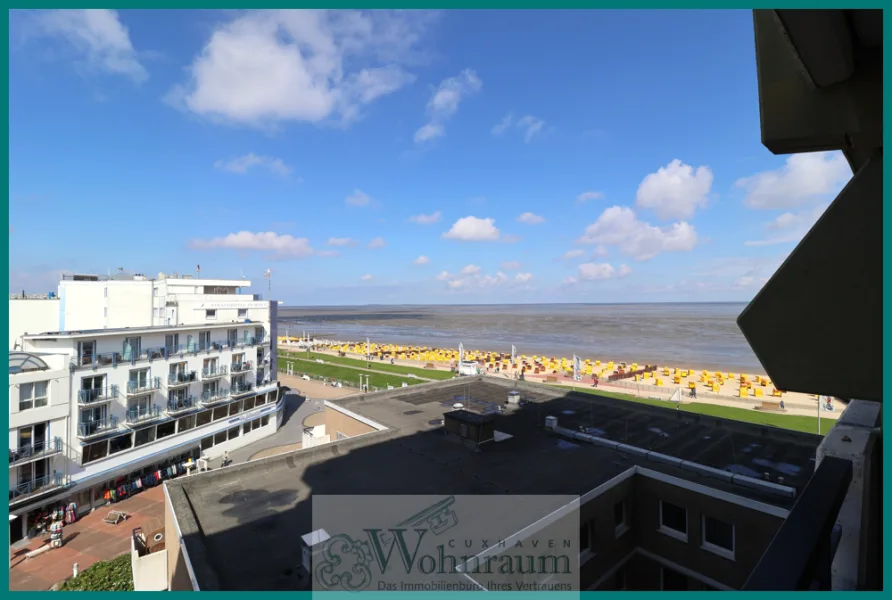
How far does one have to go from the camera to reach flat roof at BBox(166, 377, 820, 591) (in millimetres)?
11141

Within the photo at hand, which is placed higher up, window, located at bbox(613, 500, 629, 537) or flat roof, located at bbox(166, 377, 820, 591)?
flat roof, located at bbox(166, 377, 820, 591)

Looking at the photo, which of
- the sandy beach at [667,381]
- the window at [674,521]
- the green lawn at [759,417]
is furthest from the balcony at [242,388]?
the window at [674,521]

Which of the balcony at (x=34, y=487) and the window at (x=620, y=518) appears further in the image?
the balcony at (x=34, y=487)

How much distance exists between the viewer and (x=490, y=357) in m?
73.9

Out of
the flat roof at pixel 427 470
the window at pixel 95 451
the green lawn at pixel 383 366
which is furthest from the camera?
the green lawn at pixel 383 366

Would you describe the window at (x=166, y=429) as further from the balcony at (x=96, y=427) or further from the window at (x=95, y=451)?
the window at (x=95, y=451)

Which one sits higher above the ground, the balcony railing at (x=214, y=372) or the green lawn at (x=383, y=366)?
the balcony railing at (x=214, y=372)

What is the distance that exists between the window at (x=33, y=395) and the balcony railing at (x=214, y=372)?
957cm

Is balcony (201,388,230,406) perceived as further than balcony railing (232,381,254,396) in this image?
No

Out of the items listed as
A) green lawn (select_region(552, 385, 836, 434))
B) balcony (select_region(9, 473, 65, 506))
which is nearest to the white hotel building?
balcony (select_region(9, 473, 65, 506))

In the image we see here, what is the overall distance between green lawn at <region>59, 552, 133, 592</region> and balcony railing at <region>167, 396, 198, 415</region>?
11692mm

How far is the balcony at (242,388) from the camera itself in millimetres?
34519

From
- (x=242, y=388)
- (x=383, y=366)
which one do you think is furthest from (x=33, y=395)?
(x=383, y=366)

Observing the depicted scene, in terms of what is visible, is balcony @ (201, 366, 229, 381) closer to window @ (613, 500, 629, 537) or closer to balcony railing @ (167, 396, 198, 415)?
balcony railing @ (167, 396, 198, 415)
